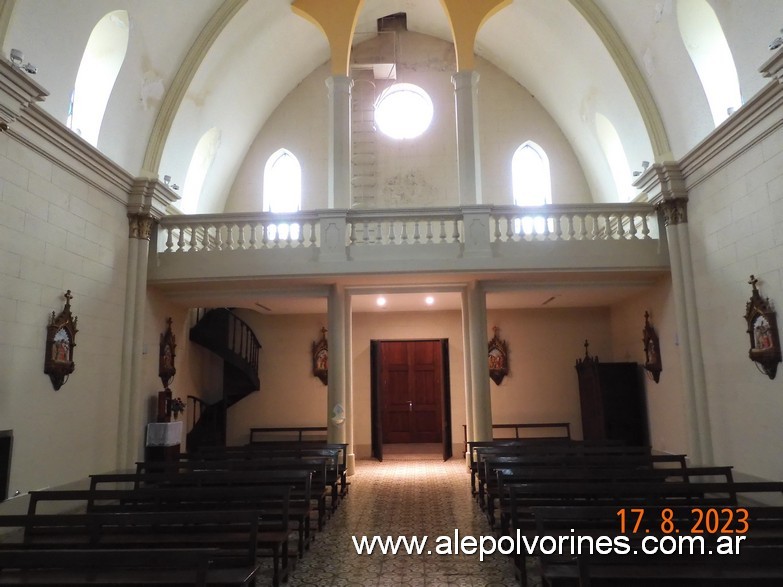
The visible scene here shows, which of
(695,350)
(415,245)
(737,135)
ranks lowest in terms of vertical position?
(695,350)

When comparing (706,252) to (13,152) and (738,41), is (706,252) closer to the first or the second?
(738,41)

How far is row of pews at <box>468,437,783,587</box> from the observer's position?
3502 mm

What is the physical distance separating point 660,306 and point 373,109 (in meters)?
8.93

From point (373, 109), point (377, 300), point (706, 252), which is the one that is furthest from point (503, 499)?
point (373, 109)

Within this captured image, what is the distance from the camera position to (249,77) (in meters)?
13.2

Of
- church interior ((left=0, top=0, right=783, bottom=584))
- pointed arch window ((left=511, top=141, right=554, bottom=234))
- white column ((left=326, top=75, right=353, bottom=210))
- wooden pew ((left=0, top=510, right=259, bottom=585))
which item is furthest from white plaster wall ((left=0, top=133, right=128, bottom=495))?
pointed arch window ((left=511, top=141, right=554, bottom=234))

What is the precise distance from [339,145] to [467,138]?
8.31 feet

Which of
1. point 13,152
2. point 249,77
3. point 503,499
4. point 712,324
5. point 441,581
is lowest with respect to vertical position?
point 441,581

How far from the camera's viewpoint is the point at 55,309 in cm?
800

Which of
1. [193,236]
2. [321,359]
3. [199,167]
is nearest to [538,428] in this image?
[321,359]

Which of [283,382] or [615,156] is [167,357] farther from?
[615,156]

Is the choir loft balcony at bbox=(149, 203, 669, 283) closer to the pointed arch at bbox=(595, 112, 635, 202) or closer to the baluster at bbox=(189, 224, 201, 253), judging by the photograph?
the baluster at bbox=(189, 224, 201, 253)

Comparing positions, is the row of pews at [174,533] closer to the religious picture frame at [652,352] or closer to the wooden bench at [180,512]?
the wooden bench at [180,512]

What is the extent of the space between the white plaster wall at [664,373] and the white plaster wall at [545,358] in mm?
1638
